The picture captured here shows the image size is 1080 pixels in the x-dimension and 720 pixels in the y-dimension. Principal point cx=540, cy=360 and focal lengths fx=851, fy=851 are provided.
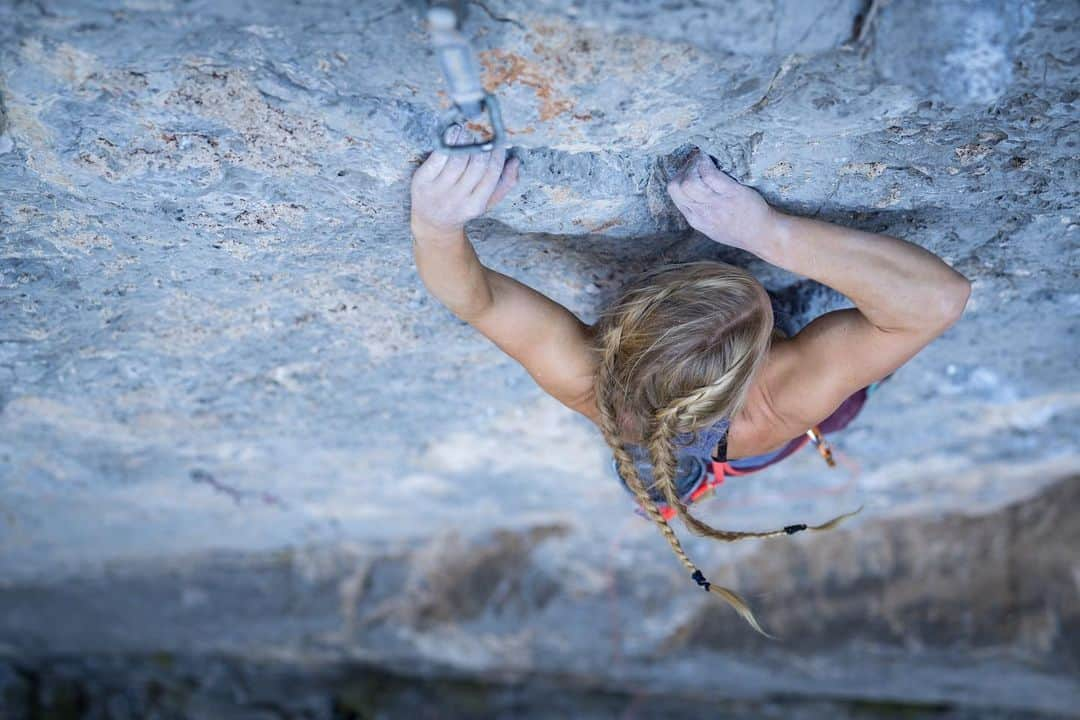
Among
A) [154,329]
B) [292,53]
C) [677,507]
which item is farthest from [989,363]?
[154,329]

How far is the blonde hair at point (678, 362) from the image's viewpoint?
114 centimetres

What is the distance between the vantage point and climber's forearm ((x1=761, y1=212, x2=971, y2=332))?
3.53 ft

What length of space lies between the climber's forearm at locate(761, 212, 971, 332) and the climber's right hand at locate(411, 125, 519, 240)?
36cm

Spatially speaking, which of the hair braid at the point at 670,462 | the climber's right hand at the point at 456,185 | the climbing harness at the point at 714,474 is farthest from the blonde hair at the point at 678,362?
the climber's right hand at the point at 456,185

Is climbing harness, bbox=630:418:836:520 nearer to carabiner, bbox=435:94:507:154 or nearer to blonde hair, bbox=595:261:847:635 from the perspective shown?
blonde hair, bbox=595:261:847:635

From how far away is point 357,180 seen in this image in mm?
1088

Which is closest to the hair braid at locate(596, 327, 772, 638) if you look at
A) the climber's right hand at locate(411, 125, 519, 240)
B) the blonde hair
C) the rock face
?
the blonde hair

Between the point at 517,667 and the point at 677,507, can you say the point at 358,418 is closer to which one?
the point at 677,507

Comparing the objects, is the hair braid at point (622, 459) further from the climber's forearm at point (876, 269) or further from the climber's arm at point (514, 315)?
the climber's forearm at point (876, 269)

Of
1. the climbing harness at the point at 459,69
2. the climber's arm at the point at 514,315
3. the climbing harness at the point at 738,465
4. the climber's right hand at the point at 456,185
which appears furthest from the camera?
the climbing harness at the point at 738,465

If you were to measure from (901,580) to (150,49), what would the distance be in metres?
Answer: 2.19

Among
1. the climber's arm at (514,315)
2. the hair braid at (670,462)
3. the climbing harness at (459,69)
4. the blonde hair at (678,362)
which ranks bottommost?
the hair braid at (670,462)

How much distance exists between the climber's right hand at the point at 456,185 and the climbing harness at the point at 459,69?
0.13 feet

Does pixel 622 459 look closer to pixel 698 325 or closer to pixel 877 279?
pixel 698 325
